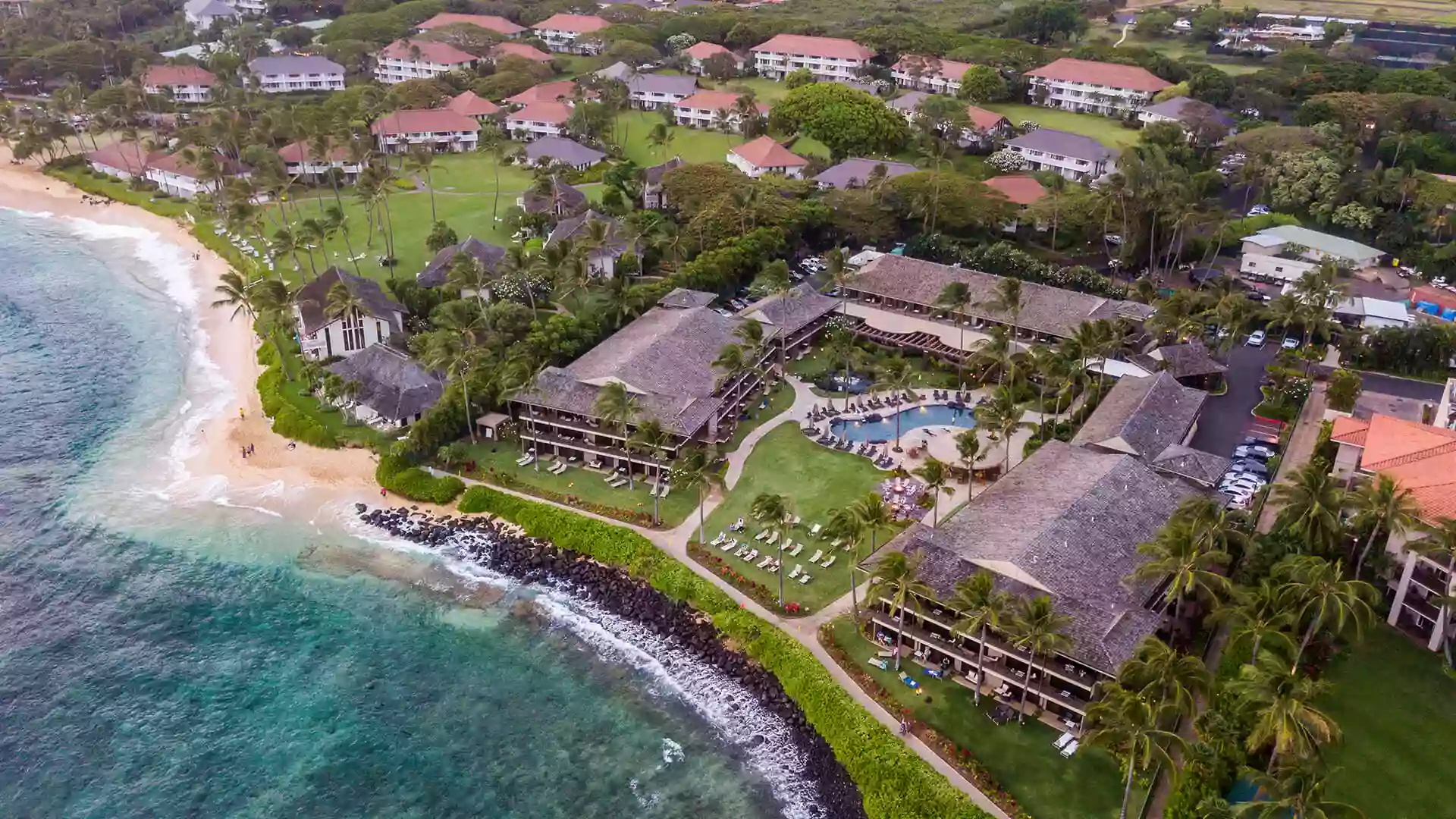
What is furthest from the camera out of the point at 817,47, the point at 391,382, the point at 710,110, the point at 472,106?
the point at 817,47

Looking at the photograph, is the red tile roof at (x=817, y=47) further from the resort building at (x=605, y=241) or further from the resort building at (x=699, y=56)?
the resort building at (x=605, y=241)

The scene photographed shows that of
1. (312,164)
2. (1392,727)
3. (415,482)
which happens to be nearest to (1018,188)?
(415,482)

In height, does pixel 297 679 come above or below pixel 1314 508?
below

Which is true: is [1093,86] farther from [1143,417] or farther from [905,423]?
[1143,417]

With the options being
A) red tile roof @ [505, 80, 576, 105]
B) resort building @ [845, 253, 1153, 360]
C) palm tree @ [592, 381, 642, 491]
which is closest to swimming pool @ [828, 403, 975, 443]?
resort building @ [845, 253, 1153, 360]

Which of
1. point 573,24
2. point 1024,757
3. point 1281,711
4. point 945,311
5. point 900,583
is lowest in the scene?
point 1024,757

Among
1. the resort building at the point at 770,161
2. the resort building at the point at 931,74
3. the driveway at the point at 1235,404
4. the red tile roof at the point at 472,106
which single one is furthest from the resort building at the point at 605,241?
the resort building at the point at 931,74

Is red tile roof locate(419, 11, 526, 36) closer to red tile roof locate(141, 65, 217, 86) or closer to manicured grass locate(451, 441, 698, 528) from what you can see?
red tile roof locate(141, 65, 217, 86)

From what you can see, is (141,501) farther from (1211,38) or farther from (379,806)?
(1211,38)
